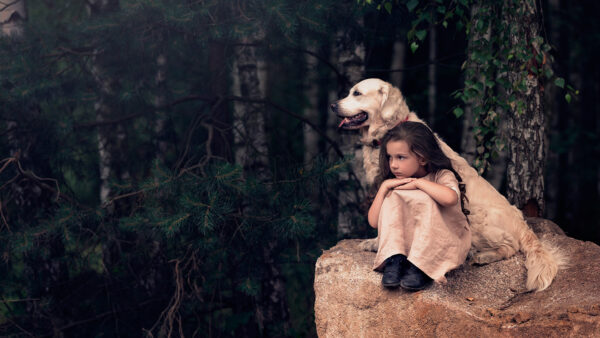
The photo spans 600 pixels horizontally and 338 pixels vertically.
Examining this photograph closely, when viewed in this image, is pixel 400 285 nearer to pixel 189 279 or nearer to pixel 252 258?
pixel 252 258

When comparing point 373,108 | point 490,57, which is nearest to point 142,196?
point 373,108

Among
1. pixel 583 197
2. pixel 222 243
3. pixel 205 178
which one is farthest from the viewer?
pixel 583 197

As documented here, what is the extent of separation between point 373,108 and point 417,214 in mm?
964

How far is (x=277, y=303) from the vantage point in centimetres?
566

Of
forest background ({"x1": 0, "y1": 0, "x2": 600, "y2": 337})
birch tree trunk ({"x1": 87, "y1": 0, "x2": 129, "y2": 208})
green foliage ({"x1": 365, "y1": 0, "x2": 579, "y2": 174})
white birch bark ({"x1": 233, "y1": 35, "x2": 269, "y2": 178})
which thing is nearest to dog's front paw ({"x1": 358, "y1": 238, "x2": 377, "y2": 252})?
forest background ({"x1": 0, "y1": 0, "x2": 600, "y2": 337})

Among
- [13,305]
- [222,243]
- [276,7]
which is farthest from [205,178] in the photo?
[13,305]

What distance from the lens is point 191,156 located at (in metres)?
5.34

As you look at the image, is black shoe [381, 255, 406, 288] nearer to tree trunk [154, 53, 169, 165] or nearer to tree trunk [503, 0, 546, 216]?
tree trunk [503, 0, 546, 216]

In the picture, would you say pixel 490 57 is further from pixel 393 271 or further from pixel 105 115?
pixel 105 115

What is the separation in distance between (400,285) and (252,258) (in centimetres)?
184

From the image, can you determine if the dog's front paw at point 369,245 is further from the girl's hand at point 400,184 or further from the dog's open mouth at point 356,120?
the dog's open mouth at point 356,120

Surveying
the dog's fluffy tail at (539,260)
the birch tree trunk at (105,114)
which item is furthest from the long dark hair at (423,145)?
the birch tree trunk at (105,114)

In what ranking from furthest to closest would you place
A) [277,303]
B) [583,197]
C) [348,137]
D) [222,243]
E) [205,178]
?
[583,197]
[348,137]
[277,303]
[222,243]
[205,178]

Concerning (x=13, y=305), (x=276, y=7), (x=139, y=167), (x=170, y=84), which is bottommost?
(x=13, y=305)
